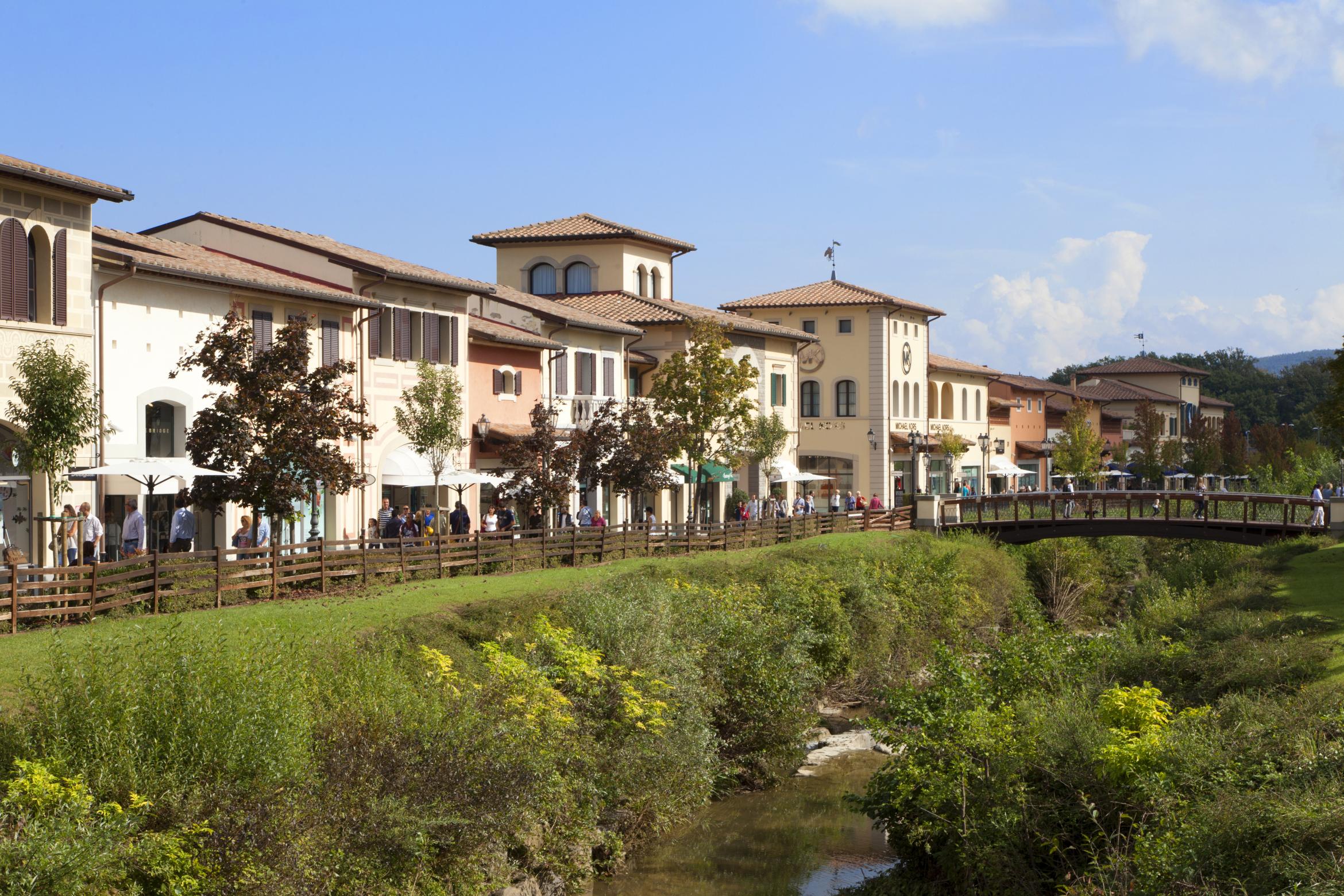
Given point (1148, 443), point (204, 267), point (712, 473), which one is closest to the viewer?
point (204, 267)

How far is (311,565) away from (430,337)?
1193cm

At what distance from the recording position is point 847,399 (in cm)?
6003

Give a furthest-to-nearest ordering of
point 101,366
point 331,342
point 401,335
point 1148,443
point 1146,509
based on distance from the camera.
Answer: point 1148,443
point 1146,509
point 401,335
point 331,342
point 101,366

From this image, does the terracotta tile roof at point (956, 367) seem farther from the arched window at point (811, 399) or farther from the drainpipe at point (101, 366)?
the drainpipe at point (101, 366)

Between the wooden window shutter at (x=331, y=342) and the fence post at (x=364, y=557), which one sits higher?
the wooden window shutter at (x=331, y=342)

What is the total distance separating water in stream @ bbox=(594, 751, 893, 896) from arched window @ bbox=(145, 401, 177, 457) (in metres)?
12.3

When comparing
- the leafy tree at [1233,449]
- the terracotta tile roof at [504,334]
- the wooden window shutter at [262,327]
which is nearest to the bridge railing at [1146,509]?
the terracotta tile roof at [504,334]

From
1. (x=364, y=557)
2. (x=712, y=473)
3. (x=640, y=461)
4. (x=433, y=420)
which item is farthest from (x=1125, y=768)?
(x=712, y=473)

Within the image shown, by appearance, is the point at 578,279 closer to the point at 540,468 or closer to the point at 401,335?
the point at 401,335

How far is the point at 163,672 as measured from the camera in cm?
1280

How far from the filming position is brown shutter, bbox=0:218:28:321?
22062 millimetres

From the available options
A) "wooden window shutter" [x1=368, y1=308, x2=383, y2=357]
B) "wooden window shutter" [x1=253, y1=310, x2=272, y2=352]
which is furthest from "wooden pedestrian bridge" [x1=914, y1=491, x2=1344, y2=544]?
"wooden window shutter" [x1=253, y1=310, x2=272, y2=352]

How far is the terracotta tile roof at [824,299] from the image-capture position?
59.2m

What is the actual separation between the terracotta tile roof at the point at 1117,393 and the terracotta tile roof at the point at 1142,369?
320 centimetres
